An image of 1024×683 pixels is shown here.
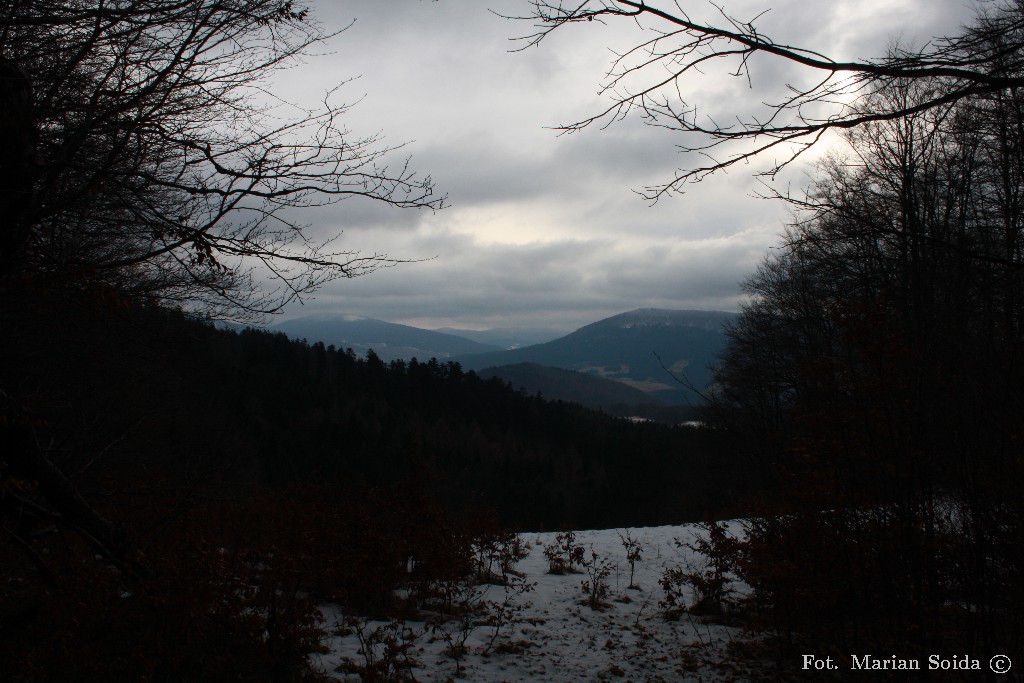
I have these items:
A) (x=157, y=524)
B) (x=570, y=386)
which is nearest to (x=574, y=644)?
(x=157, y=524)

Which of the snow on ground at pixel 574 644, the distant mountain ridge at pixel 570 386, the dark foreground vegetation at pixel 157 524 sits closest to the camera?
the dark foreground vegetation at pixel 157 524

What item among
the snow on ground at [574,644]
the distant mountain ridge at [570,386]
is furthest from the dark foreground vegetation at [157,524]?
the distant mountain ridge at [570,386]

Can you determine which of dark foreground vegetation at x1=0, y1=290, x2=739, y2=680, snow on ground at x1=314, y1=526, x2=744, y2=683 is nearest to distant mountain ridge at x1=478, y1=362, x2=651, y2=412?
dark foreground vegetation at x1=0, y1=290, x2=739, y2=680

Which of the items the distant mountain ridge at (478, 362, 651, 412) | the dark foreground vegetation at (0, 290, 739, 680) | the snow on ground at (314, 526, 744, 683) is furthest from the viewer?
the distant mountain ridge at (478, 362, 651, 412)

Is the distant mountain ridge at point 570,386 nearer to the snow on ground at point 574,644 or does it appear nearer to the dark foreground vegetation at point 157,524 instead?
the dark foreground vegetation at point 157,524

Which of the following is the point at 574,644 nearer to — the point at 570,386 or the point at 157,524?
the point at 157,524

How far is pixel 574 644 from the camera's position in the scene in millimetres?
6344

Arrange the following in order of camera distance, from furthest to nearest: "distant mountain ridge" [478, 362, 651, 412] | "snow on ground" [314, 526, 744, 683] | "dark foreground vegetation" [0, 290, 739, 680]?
1. "distant mountain ridge" [478, 362, 651, 412]
2. "snow on ground" [314, 526, 744, 683]
3. "dark foreground vegetation" [0, 290, 739, 680]

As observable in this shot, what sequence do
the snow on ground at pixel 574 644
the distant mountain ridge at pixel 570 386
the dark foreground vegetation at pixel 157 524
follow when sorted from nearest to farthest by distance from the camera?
the dark foreground vegetation at pixel 157 524 < the snow on ground at pixel 574 644 < the distant mountain ridge at pixel 570 386

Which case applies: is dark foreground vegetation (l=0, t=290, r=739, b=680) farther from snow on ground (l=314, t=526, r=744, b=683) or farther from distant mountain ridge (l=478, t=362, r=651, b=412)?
distant mountain ridge (l=478, t=362, r=651, b=412)

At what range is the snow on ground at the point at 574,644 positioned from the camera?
17.6 ft

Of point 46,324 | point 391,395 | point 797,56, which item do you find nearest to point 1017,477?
point 797,56

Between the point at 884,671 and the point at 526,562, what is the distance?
7.01m

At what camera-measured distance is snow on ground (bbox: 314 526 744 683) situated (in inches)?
211
